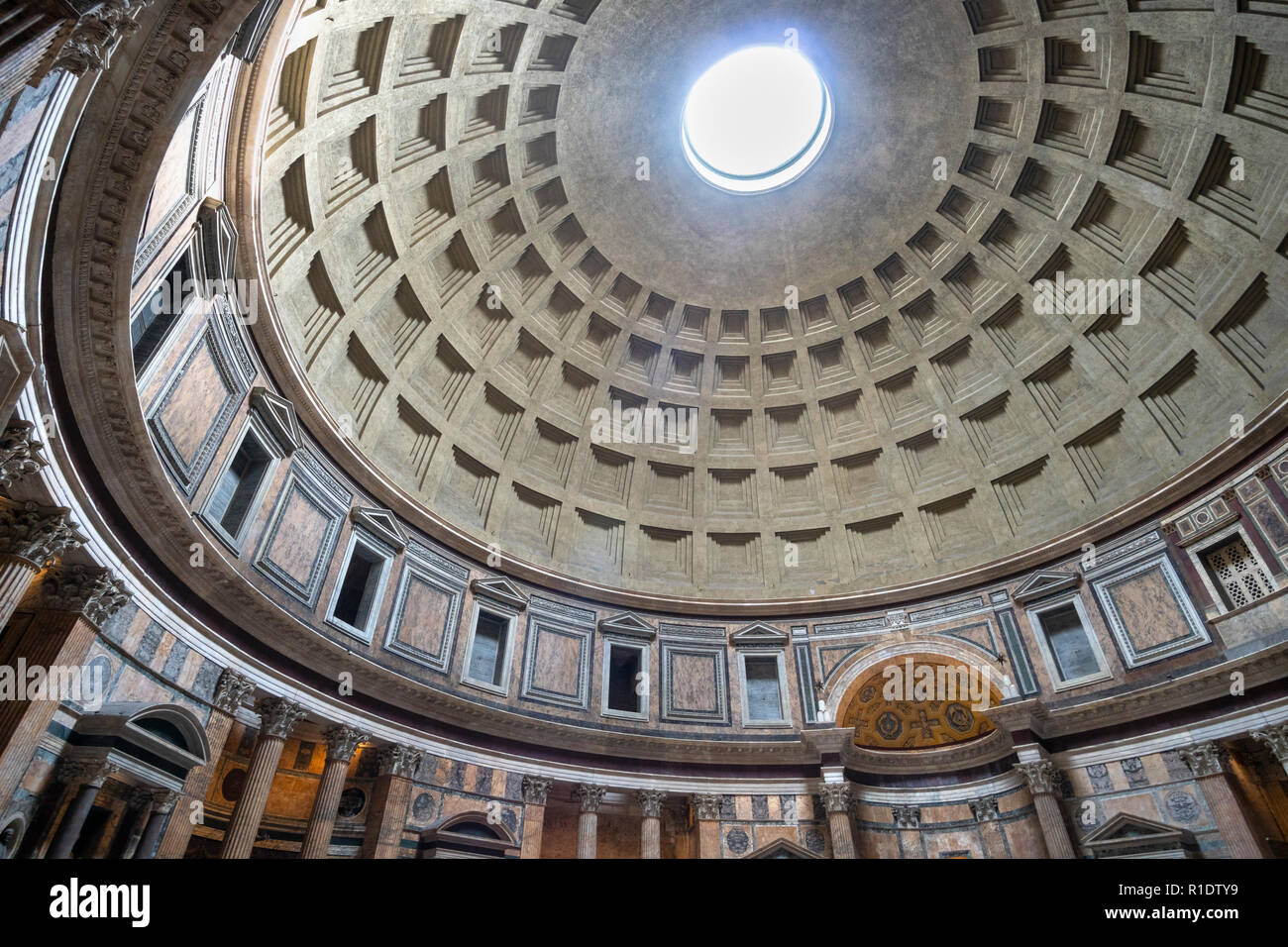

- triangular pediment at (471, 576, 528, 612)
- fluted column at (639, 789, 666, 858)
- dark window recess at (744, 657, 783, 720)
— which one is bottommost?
fluted column at (639, 789, 666, 858)

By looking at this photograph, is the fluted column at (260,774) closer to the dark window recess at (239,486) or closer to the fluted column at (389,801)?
the fluted column at (389,801)

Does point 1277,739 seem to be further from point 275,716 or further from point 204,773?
point 204,773

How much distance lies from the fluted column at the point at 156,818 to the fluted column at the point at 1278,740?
20.1 metres

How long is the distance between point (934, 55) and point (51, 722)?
25861 mm

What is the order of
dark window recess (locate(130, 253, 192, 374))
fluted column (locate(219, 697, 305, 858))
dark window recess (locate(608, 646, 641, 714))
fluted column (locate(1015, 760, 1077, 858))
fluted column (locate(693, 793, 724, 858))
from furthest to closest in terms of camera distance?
dark window recess (locate(608, 646, 641, 714)) → fluted column (locate(693, 793, 724, 858)) → fluted column (locate(1015, 760, 1077, 858)) → fluted column (locate(219, 697, 305, 858)) → dark window recess (locate(130, 253, 192, 374))

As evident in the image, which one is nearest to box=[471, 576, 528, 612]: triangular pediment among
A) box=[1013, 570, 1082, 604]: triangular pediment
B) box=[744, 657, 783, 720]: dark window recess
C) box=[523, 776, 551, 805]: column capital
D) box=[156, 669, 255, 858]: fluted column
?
box=[523, 776, 551, 805]: column capital

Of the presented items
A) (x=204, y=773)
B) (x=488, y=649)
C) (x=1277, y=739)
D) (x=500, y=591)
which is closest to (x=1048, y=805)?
(x=1277, y=739)

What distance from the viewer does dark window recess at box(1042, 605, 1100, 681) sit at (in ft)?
60.4

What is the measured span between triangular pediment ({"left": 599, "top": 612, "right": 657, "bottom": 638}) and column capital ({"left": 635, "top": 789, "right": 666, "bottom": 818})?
4.67 meters

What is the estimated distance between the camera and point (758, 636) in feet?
72.1

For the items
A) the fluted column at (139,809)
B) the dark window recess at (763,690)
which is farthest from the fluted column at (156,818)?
the dark window recess at (763,690)

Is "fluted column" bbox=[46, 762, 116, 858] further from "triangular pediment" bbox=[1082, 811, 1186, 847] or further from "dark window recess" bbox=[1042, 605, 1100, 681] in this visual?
"dark window recess" bbox=[1042, 605, 1100, 681]

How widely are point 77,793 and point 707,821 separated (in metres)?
14.0

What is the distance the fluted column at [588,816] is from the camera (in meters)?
17.3
